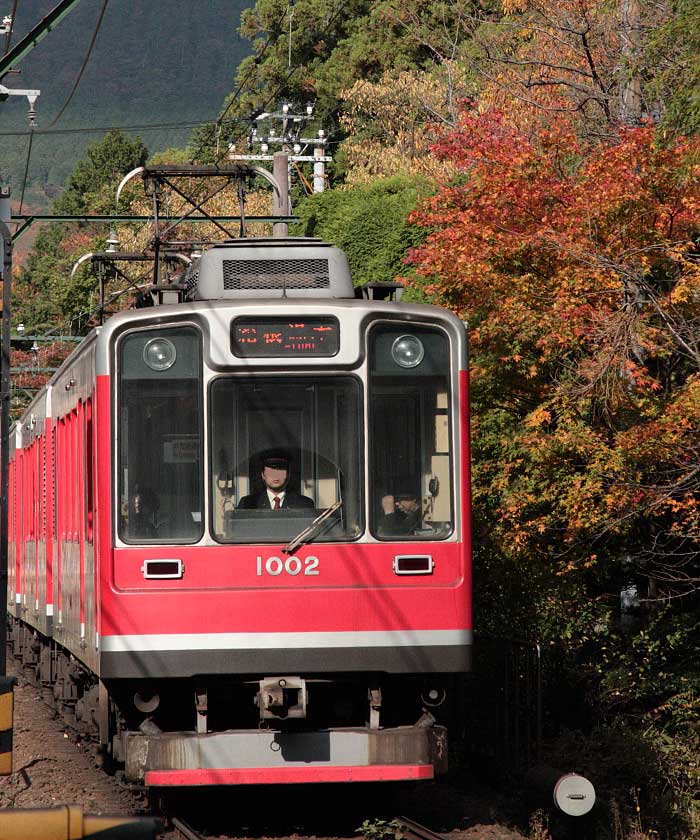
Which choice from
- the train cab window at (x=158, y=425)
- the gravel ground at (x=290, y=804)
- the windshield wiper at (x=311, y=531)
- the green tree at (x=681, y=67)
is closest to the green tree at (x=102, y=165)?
the green tree at (x=681, y=67)

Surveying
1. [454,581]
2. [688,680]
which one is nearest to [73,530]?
[454,581]

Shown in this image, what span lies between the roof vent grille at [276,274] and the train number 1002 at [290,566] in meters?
1.84

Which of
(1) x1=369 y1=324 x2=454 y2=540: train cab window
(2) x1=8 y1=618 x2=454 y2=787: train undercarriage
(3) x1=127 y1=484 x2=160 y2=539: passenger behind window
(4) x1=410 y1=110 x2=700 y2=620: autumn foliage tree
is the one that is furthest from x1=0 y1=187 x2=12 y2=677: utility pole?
(4) x1=410 y1=110 x2=700 y2=620: autumn foliage tree

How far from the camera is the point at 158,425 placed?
343 inches

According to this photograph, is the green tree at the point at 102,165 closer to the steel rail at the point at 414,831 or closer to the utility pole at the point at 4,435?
the utility pole at the point at 4,435

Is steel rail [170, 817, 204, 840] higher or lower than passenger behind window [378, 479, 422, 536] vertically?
lower

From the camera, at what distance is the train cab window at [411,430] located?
8.77m

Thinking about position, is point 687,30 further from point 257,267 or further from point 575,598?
point 575,598

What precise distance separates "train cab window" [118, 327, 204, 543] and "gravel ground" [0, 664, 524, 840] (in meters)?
2.03

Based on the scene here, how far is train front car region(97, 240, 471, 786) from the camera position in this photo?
8508 mm

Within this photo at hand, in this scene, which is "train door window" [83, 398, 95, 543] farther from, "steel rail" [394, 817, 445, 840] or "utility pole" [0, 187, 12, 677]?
"steel rail" [394, 817, 445, 840]

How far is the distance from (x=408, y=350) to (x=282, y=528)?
1.32m

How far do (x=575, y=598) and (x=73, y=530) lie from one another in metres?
6.31

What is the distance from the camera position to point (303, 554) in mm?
8633
